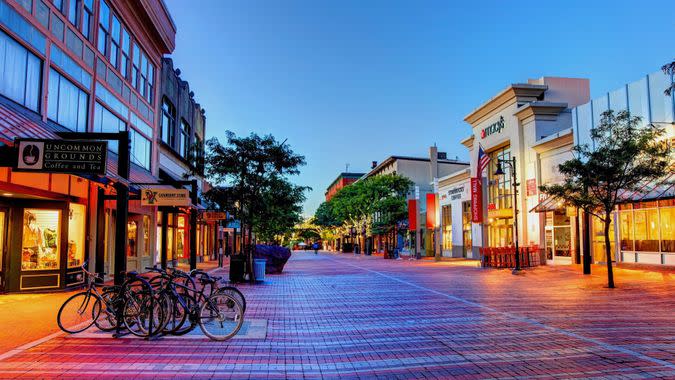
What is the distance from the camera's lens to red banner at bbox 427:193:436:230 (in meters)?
46.3

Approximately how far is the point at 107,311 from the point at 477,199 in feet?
97.5

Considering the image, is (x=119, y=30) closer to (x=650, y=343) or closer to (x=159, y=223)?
(x=159, y=223)

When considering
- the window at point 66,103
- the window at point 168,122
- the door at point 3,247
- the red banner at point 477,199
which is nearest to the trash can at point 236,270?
the window at point 66,103

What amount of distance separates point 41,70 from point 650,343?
51.3ft

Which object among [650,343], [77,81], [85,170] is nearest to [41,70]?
[77,81]

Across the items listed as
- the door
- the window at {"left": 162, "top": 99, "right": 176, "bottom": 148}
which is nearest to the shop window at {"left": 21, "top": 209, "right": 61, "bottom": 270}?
the door

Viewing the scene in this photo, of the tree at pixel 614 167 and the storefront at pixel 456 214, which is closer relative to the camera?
the tree at pixel 614 167

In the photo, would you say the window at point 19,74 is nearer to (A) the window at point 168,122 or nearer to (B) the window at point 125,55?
(B) the window at point 125,55

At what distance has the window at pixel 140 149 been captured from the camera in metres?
22.9

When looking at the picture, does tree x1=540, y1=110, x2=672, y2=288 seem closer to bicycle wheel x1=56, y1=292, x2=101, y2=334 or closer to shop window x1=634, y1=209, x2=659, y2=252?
shop window x1=634, y1=209, x2=659, y2=252

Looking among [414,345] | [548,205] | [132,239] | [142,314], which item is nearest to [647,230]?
[548,205]

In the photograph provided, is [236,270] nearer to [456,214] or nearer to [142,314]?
[142,314]

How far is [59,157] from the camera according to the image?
993 cm

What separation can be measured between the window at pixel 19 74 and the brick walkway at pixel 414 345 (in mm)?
7414
